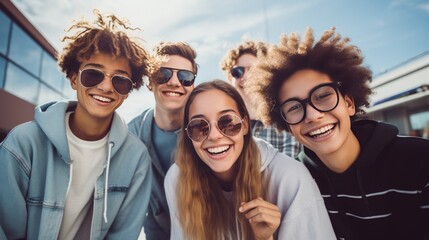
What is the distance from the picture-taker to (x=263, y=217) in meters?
1.95

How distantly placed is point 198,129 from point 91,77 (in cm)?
120

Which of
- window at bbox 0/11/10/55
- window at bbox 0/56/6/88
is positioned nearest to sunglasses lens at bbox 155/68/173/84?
window at bbox 0/56/6/88

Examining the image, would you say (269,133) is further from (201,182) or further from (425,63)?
(425,63)

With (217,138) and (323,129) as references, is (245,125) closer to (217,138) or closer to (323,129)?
(217,138)

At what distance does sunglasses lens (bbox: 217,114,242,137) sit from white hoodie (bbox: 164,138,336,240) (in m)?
0.42

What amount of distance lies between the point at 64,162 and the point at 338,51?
2991mm

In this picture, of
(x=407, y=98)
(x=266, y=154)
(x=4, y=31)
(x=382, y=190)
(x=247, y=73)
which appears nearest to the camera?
(x=382, y=190)

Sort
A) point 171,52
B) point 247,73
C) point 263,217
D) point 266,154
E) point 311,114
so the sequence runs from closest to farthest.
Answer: point 263,217 → point 311,114 → point 266,154 → point 171,52 → point 247,73

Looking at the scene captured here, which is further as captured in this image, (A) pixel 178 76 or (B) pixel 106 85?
(A) pixel 178 76

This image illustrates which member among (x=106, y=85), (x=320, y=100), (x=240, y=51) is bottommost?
(x=320, y=100)

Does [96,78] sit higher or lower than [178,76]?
→ lower

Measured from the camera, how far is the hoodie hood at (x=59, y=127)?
233cm

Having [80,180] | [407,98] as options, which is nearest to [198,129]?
[80,180]

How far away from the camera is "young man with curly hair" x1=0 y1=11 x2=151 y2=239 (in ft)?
7.24
